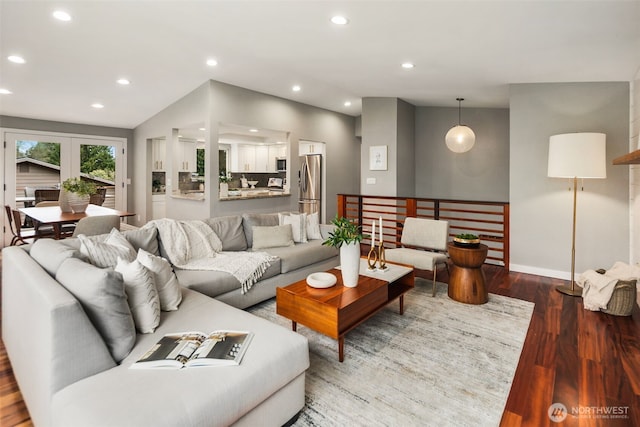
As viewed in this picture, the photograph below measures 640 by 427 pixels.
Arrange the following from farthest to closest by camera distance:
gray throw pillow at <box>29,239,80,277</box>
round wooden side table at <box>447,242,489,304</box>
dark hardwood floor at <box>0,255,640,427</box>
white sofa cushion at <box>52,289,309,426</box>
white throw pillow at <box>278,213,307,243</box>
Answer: white throw pillow at <box>278,213,307,243</box> → round wooden side table at <box>447,242,489,304</box> → gray throw pillow at <box>29,239,80,277</box> → dark hardwood floor at <box>0,255,640,427</box> → white sofa cushion at <box>52,289,309,426</box>

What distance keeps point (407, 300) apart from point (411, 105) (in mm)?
4257

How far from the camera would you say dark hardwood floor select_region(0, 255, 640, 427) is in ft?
5.90

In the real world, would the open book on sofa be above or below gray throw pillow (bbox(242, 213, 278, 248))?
below

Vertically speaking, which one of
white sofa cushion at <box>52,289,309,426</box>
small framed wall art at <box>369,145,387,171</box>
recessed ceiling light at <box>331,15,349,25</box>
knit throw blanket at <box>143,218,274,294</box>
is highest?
recessed ceiling light at <box>331,15,349,25</box>

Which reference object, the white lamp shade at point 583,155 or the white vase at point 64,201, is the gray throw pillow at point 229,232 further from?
the white lamp shade at point 583,155

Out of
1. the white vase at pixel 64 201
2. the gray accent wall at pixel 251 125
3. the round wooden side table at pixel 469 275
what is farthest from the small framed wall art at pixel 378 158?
the white vase at pixel 64 201

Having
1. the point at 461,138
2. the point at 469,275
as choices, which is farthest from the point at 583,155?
the point at 461,138

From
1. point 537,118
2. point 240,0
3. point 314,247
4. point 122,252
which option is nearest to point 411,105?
point 537,118

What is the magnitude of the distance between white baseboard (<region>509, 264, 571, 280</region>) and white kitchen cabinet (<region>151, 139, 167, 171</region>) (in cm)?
699

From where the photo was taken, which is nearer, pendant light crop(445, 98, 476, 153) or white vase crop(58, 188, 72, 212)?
white vase crop(58, 188, 72, 212)

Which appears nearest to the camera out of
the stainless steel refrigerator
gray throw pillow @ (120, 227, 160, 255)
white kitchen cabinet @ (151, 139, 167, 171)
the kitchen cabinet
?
gray throw pillow @ (120, 227, 160, 255)

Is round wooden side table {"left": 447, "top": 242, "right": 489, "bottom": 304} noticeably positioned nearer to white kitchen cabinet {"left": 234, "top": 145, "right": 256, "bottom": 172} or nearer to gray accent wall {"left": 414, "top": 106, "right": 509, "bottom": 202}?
gray accent wall {"left": 414, "top": 106, "right": 509, "bottom": 202}

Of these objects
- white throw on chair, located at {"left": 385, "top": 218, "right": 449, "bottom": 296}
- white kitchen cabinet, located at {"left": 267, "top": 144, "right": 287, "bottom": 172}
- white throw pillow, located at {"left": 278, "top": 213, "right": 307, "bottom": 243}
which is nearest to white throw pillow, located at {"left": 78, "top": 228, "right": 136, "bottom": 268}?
white throw pillow, located at {"left": 278, "top": 213, "right": 307, "bottom": 243}

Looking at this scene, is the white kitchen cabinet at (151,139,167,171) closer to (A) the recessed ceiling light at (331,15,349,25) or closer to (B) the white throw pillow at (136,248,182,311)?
(A) the recessed ceiling light at (331,15,349,25)
